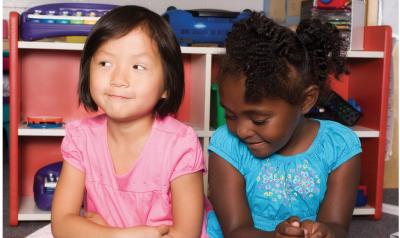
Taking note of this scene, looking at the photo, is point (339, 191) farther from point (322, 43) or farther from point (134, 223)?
point (134, 223)

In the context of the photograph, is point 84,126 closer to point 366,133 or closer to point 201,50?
point 201,50

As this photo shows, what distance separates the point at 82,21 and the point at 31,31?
0.17 m

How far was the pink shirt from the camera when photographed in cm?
109

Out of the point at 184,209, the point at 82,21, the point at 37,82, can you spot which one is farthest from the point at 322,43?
the point at 37,82

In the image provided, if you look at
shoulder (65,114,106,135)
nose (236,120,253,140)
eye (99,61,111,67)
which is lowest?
shoulder (65,114,106,135)

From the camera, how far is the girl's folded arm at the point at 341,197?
3.77 ft

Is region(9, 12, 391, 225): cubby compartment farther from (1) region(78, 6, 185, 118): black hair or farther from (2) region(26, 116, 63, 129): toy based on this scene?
(1) region(78, 6, 185, 118): black hair

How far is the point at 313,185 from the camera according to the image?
1186 mm

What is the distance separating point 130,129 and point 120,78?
14cm

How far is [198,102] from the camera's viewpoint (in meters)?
1.98

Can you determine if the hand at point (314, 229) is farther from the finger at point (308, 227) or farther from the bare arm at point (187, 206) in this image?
the bare arm at point (187, 206)

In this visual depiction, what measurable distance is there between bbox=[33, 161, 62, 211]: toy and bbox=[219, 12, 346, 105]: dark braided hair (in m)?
1.03

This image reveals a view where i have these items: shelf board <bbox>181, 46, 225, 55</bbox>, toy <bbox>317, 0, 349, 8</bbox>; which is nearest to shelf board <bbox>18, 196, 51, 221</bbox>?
shelf board <bbox>181, 46, 225, 55</bbox>

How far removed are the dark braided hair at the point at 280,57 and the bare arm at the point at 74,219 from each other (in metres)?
0.32
